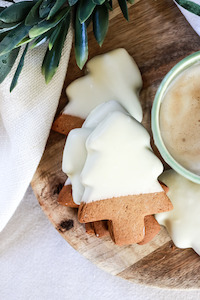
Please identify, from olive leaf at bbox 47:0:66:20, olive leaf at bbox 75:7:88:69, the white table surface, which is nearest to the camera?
olive leaf at bbox 47:0:66:20

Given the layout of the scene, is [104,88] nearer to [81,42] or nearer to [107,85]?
[107,85]

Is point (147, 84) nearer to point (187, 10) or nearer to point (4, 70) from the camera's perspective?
point (187, 10)

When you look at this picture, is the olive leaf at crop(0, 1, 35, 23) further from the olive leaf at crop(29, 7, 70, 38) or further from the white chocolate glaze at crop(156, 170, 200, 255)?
the white chocolate glaze at crop(156, 170, 200, 255)

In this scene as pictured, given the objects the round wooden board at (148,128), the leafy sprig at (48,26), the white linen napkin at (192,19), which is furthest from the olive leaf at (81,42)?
the white linen napkin at (192,19)

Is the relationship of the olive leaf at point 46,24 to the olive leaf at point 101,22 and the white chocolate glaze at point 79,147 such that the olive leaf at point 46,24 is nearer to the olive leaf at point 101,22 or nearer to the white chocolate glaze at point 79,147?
the olive leaf at point 101,22

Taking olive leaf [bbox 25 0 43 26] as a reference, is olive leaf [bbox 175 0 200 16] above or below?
below

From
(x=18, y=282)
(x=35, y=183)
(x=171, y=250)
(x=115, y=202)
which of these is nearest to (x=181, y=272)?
(x=171, y=250)

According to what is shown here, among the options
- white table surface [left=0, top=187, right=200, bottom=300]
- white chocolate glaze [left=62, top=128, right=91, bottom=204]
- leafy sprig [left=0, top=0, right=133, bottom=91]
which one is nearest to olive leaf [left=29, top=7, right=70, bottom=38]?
leafy sprig [left=0, top=0, right=133, bottom=91]

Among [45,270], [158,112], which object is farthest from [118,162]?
[45,270]
